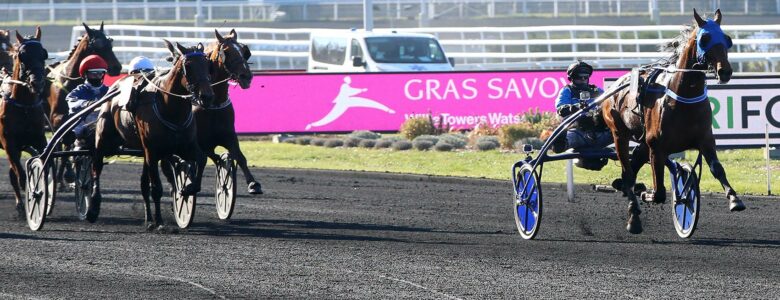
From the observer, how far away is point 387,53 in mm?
25844

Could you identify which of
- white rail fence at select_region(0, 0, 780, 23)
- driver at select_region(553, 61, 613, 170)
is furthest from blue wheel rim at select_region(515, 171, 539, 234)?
white rail fence at select_region(0, 0, 780, 23)

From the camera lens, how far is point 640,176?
17.4 m

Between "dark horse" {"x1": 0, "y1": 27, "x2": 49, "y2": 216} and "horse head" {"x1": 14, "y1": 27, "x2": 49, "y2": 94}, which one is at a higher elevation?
"horse head" {"x1": 14, "y1": 27, "x2": 49, "y2": 94}

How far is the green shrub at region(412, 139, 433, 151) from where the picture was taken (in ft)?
70.0

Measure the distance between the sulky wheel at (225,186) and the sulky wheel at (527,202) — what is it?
8.88 feet

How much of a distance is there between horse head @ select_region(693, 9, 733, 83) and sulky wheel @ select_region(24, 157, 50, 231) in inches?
226

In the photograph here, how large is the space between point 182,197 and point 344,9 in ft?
103

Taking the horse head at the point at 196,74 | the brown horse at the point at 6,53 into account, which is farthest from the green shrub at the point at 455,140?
the horse head at the point at 196,74

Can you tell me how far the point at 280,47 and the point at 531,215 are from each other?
24.3 metres

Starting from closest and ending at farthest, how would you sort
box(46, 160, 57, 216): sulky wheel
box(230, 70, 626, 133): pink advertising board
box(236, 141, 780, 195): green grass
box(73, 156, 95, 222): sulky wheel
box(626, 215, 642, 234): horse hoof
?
box(626, 215, 642, 234): horse hoof
box(46, 160, 57, 216): sulky wheel
box(73, 156, 95, 222): sulky wheel
box(236, 141, 780, 195): green grass
box(230, 70, 626, 133): pink advertising board

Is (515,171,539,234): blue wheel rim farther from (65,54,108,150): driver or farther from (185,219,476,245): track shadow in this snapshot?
(65,54,108,150): driver

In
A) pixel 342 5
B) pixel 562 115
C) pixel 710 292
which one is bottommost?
pixel 710 292

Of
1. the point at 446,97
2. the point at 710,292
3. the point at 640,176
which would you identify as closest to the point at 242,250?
the point at 710,292

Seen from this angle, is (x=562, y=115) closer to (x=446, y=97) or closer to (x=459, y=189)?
(x=459, y=189)
